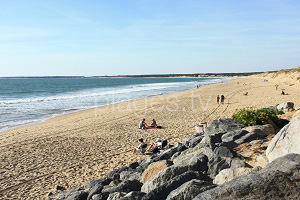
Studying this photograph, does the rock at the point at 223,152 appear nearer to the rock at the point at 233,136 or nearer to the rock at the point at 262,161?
the rock at the point at 262,161

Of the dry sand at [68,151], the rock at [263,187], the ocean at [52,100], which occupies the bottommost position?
the ocean at [52,100]

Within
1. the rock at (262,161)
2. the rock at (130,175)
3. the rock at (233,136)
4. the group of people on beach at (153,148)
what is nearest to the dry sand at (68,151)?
the group of people on beach at (153,148)

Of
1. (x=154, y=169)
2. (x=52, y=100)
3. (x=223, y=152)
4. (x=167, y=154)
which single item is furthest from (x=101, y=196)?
(x=52, y=100)

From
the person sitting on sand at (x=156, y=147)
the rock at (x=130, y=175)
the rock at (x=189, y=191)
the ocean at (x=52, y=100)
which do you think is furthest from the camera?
the ocean at (x=52, y=100)

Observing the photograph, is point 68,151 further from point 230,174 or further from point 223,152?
point 230,174

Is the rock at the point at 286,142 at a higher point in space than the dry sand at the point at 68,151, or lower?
higher

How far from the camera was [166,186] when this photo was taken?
200 inches

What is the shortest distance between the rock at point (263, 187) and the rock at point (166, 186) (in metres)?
1.44

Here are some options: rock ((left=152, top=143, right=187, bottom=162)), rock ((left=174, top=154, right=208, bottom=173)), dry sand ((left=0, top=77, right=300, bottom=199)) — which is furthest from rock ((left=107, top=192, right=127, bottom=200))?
dry sand ((left=0, top=77, right=300, bottom=199))

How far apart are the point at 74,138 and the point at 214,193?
1270cm

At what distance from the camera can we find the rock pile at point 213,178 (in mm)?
3586

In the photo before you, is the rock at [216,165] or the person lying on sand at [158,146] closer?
the rock at [216,165]

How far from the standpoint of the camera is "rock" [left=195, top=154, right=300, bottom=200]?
11.6 ft

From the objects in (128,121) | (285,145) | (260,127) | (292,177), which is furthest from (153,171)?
(128,121)
